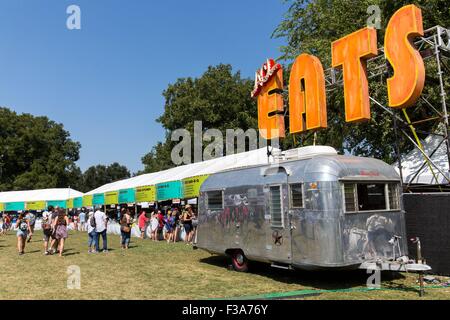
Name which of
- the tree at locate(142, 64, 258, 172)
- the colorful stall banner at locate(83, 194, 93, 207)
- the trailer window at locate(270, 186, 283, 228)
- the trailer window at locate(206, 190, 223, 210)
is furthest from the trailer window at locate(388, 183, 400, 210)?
the tree at locate(142, 64, 258, 172)

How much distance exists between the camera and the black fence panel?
892 cm

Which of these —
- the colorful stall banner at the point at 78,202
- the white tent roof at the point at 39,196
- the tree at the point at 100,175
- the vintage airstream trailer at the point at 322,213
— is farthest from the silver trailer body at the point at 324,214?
the tree at the point at 100,175

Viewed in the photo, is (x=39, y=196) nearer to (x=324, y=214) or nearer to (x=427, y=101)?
(x=427, y=101)

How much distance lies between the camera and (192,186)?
1770cm

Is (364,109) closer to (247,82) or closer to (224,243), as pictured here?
(224,243)

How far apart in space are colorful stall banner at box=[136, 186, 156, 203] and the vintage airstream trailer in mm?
12172

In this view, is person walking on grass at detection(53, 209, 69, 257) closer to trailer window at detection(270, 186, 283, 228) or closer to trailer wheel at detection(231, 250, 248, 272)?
trailer wheel at detection(231, 250, 248, 272)

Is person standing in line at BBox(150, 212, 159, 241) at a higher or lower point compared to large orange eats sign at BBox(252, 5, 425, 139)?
lower

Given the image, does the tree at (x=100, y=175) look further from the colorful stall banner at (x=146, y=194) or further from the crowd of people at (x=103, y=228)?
the crowd of people at (x=103, y=228)

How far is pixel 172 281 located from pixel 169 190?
10746mm

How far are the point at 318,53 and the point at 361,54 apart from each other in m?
8.61

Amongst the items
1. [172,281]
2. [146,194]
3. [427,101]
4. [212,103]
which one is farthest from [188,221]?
[212,103]

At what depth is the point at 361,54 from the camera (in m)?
12.4
